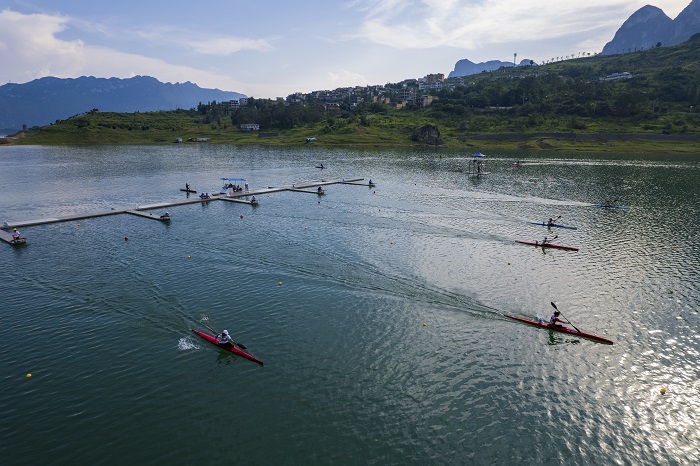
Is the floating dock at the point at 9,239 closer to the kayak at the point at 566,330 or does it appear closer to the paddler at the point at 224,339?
the paddler at the point at 224,339

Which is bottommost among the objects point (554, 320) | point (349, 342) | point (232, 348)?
point (349, 342)

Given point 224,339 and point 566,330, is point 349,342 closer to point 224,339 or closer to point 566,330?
point 224,339

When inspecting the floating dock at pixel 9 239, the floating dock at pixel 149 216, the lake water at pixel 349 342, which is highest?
the floating dock at pixel 149 216

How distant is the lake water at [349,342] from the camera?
845 inches

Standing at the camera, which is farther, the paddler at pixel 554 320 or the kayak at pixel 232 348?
the paddler at pixel 554 320

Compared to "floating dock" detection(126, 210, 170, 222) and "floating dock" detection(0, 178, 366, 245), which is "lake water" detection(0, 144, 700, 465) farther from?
"floating dock" detection(0, 178, 366, 245)

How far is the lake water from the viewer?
70.4ft

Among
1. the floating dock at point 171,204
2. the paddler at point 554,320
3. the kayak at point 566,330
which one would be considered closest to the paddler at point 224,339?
the kayak at point 566,330

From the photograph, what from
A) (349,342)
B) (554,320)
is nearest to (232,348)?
(349,342)

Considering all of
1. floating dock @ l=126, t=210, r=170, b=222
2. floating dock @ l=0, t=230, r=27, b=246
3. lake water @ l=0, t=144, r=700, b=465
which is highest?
floating dock @ l=126, t=210, r=170, b=222

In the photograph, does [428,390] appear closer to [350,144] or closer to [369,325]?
[369,325]

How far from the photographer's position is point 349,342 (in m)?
30.1

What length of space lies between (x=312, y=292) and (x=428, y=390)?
15310 millimetres

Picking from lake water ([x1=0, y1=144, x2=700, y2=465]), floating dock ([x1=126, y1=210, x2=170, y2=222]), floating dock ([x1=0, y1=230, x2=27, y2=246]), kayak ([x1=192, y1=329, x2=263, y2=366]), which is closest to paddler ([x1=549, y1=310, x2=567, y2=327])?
lake water ([x1=0, y1=144, x2=700, y2=465])
